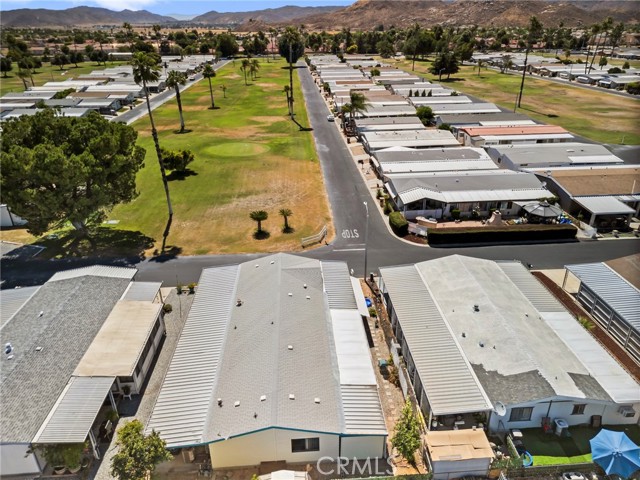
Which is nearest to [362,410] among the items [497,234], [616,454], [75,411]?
[616,454]

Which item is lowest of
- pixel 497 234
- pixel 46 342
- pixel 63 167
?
pixel 497 234

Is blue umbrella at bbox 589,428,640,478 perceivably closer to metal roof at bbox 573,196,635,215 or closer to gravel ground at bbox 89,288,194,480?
gravel ground at bbox 89,288,194,480

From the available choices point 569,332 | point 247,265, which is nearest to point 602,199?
point 569,332

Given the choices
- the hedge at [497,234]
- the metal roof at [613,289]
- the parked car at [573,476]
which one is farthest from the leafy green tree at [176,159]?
the parked car at [573,476]

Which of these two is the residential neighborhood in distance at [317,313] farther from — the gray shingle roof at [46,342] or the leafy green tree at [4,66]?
the leafy green tree at [4,66]

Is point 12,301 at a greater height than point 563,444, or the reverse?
point 12,301

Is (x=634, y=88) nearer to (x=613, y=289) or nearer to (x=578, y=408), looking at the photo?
(x=613, y=289)
